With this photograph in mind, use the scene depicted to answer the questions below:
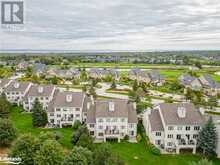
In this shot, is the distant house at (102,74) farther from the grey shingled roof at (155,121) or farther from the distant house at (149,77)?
the grey shingled roof at (155,121)

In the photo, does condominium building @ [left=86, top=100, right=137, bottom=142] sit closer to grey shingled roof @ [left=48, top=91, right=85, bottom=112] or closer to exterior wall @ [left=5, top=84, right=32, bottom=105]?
grey shingled roof @ [left=48, top=91, right=85, bottom=112]

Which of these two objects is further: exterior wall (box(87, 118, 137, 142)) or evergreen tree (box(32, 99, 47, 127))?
evergreen tree (box(32, 99, 47, 127))

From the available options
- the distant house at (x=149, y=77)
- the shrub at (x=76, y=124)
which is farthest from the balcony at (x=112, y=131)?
the distant house at (x=149, y=77)

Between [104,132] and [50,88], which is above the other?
[50,88]

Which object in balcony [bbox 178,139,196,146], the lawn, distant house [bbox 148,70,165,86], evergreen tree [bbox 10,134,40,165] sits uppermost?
distant house [bbox 148,70,165,86]

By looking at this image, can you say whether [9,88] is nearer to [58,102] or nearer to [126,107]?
[58,102]

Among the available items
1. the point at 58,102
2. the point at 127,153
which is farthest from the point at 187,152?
the point at 58,102

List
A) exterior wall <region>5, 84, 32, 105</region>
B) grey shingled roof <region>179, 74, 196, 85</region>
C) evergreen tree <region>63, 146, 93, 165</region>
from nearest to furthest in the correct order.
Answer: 1. evergreen tree <region>63, 146, 93, 165</region>
2. exterior wall <region>5, 84, 32, 105</region>
3. grey shingled roof <region>179, 74, 196, 85</region>

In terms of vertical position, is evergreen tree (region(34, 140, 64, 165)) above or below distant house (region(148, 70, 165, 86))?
below

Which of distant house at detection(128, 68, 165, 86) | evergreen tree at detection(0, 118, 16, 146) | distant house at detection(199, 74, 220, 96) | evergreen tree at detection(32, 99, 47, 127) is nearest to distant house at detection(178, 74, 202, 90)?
distant house at detection(199, 74, 220, 96)
